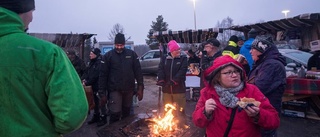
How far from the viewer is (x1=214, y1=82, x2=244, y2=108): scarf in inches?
89.7

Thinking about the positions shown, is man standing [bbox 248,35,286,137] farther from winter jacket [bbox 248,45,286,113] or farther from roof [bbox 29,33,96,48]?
roof [bbox 29,33,96,48]

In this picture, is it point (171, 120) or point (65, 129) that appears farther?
point (171, 120)

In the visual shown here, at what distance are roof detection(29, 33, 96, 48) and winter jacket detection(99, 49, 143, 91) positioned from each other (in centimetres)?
818

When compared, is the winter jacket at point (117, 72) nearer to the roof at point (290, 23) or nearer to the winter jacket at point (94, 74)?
the winter jacket at point (94, 74)

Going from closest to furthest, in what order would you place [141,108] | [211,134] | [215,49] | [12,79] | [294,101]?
[12,79]
[211,134]
[215,49]
[294,101]
[141,108]

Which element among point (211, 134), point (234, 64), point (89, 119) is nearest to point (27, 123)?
point (211, 134)

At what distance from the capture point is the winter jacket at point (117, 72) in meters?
5.29

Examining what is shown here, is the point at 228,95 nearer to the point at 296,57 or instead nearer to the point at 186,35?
the point at 186,35

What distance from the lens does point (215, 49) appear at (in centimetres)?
497

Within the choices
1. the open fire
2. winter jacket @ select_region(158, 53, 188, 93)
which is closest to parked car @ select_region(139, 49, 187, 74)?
winter jacket @ select_region(158, 53, 188, 93)

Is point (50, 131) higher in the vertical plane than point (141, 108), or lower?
higher

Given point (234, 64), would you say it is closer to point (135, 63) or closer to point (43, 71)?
point (43, 71)

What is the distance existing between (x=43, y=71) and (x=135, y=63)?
158 inches

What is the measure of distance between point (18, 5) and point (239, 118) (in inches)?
76.4
